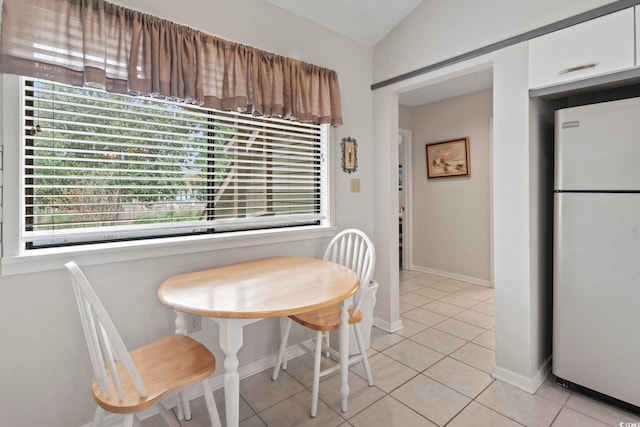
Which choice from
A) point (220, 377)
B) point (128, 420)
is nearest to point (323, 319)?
point (220, 377)

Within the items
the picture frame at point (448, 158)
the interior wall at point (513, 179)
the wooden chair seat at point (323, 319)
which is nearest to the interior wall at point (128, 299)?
the wooden chair seat at point (323, 319)

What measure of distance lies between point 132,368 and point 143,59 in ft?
4.67

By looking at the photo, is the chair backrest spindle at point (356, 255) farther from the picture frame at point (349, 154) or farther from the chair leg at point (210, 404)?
the chair leg at point (210, 404)

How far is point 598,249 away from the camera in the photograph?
1.75 meters

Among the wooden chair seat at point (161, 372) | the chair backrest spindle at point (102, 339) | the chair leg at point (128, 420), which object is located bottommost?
the chair leg at point (128, 420)

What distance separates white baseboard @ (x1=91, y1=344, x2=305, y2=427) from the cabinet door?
2.32 metres

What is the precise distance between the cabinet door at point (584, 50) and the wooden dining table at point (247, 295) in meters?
1.58

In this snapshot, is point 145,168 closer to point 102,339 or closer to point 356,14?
point 102,339

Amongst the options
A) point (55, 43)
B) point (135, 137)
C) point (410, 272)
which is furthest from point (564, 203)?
point (410, 272)

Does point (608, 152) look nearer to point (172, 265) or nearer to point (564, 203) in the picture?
point (564, 203)

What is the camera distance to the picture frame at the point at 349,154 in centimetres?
262

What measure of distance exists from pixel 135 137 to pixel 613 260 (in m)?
2.62

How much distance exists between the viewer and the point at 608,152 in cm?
Answer: 169

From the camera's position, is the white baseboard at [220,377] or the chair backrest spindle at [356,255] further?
the chair backrest spindle at [356,255]
